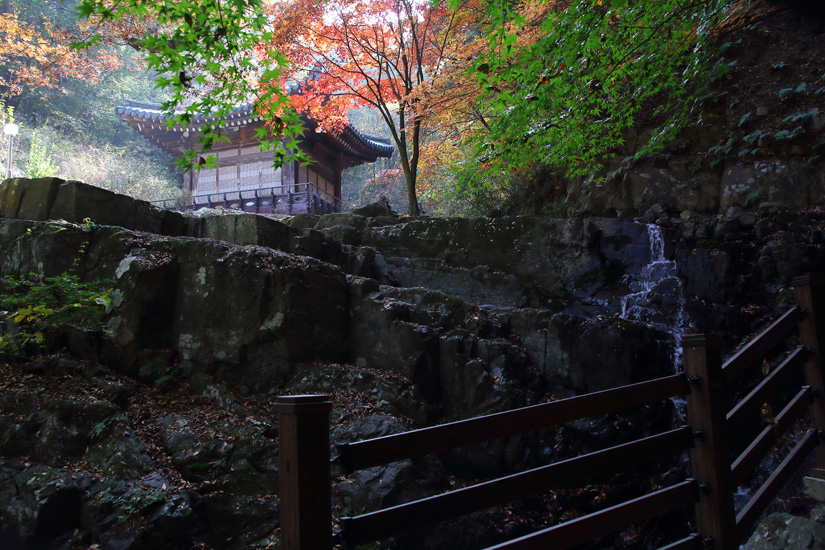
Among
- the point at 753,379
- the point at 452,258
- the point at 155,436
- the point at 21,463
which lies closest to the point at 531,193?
the point at 452,258

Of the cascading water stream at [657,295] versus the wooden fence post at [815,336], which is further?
the cascading water stream at [657,295]

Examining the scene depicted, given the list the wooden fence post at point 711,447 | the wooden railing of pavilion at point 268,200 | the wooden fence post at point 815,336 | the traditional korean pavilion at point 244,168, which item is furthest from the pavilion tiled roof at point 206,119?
the wooden fence post at point 711,447

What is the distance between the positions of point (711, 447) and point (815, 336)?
1.35 meters

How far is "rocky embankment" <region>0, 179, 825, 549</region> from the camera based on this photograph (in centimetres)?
470

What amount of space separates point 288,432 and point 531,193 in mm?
14818

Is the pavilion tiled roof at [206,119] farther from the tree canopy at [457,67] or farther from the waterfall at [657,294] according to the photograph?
the waterfall at [657,294]

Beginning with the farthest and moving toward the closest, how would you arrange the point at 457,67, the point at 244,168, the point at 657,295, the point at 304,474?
the point at 244,168, the point at 457,67, the point at 657,295, the point at 304,474

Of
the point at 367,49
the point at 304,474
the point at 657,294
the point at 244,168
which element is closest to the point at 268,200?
the point at 244,168

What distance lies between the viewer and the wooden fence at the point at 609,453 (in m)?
1.74

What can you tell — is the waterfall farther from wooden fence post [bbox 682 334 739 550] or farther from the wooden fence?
wooden fence post [bbox 682 334 739 550]

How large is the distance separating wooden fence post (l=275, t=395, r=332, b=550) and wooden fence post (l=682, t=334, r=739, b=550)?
1968 millimetres

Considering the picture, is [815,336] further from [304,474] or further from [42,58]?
[42,58]

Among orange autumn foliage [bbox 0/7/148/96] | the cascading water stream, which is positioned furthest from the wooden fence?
orange autumn foliage [bbox 0/7/148/96]

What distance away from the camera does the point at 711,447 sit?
8.10ft
